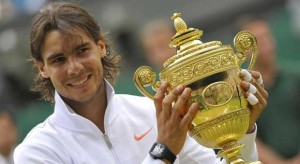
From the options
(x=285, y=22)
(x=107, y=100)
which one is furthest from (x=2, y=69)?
(x=107, y=100)

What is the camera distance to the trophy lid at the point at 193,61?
4.01m

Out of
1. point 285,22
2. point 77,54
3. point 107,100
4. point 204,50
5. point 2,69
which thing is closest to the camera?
point 204,50

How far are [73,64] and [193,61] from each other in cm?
55

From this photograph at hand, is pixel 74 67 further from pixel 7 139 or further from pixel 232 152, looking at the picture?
pixel 7 139

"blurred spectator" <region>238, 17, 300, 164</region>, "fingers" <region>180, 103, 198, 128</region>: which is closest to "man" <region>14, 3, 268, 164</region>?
"fingers" <region>180, 103, 198, 128</region>

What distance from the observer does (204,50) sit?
4051mm

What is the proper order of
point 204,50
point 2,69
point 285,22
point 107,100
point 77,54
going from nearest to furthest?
point 204,50 → point 77,54 → point 107,100 → point 285,22 → point 2,69

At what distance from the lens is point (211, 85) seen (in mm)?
4027

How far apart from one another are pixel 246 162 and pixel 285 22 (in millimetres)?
4439

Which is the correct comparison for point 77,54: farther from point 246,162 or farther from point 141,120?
point 246,162

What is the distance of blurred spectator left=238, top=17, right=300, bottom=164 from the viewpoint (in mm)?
6344

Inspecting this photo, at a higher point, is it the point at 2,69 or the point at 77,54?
the point at 77,54

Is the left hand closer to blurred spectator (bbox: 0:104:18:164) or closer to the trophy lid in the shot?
the trophy lid

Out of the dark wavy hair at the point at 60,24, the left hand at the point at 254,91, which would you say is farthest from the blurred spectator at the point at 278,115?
the left hand at the point at 254,91
